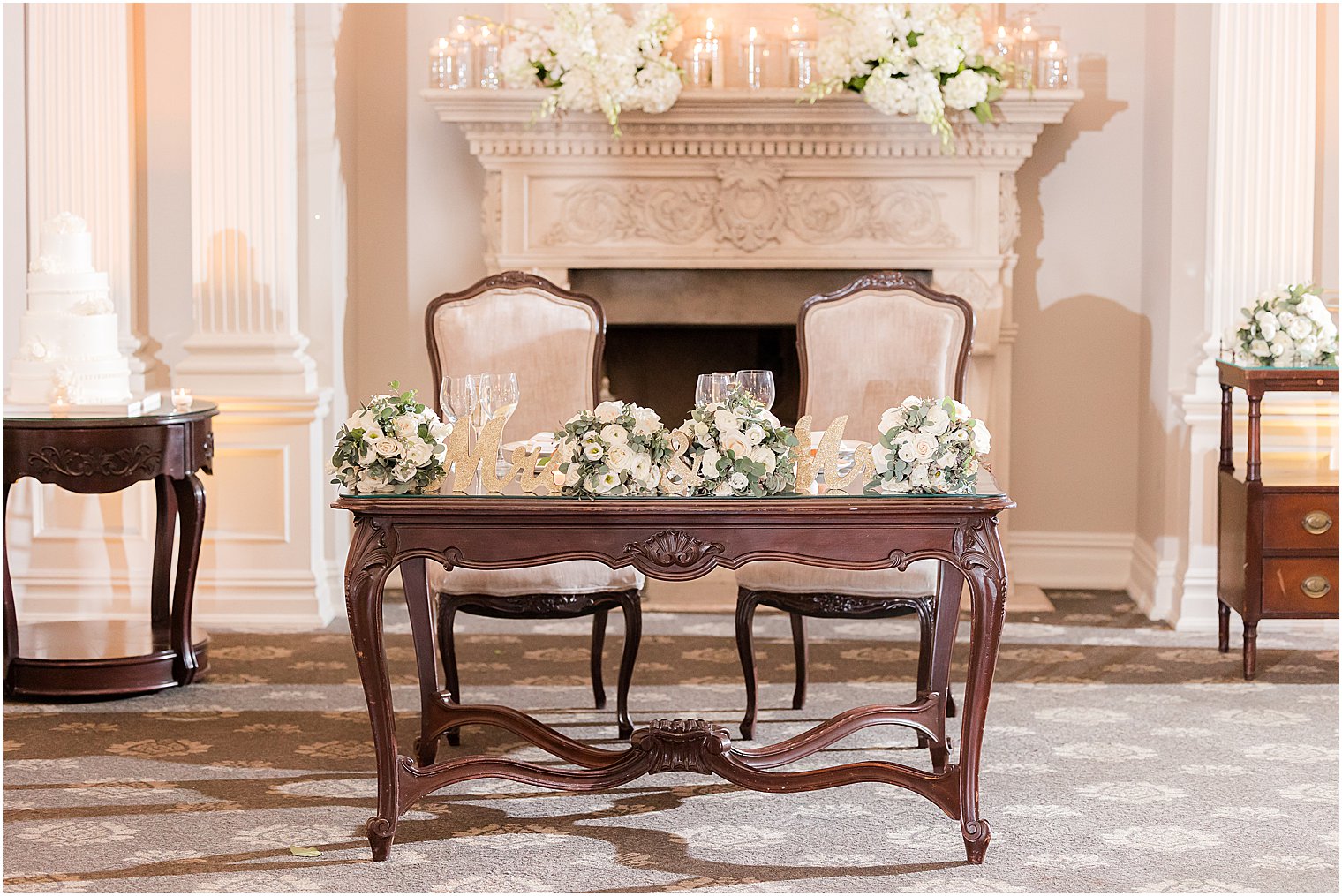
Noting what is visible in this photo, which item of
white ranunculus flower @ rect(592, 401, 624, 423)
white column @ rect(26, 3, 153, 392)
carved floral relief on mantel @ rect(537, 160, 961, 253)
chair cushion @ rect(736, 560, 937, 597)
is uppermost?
white column @ rect(26, 3, 153, 392)

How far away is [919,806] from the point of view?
3334 mm

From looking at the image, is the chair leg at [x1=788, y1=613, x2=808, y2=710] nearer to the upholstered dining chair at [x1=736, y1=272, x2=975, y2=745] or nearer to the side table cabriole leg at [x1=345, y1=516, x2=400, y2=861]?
the upholstered dining chair at [x1=736, y1=272, x2=975, y2=745]

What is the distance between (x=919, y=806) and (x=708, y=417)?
1087mm

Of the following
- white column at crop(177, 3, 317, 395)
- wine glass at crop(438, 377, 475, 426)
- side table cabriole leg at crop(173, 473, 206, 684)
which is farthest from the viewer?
white column at crop(177, 3, 317, 395)

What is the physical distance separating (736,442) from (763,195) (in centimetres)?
294

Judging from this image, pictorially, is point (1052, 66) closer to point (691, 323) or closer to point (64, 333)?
point (691, 323)

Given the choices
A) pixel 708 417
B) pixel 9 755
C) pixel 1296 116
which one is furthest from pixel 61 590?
pixel 1296 116

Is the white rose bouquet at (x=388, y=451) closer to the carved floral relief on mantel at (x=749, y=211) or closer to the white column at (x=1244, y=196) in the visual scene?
the carved floral relief on mantel at (x=749, y=211)

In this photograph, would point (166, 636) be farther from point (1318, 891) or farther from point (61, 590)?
point (1318, 891)

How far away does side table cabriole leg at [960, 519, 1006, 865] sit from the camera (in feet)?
9.79

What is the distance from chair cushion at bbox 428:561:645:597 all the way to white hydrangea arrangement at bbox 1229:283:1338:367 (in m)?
2.22

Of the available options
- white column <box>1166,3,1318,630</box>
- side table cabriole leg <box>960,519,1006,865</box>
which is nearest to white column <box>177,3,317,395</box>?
side table cabriole leg <box>960,519,1006,865</box>

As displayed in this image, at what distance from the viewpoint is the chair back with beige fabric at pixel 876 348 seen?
14.0 ft

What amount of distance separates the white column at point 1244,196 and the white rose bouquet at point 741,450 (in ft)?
9.00
